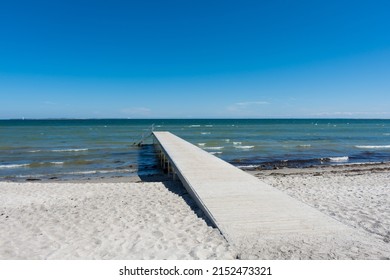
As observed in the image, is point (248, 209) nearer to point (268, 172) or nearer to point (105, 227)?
point (105, 227)

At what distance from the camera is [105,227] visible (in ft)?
21.0

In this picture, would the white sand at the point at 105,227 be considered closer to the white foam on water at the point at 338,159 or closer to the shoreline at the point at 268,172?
the shoreline at the point at 268,172

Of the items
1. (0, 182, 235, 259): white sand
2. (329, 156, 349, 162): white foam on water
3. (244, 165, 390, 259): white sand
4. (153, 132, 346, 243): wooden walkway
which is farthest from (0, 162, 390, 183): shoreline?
(153, 132, 346, 243): wooden walkway

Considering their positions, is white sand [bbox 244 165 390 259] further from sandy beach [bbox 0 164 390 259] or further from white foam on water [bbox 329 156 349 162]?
white foam on water [bbox 329 156 349 162]

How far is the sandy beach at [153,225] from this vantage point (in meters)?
4.83

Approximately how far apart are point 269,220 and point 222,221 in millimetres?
896

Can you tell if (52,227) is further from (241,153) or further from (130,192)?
(241,153)

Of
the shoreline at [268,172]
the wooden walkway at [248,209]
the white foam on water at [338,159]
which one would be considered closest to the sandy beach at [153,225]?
the wooden walkway at [248,209]

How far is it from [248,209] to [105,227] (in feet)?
9.97

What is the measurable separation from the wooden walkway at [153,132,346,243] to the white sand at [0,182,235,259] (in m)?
0.41

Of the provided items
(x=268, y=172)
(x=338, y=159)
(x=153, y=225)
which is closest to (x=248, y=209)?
(x=153, y=225)

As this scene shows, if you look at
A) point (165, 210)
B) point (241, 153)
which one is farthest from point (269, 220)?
point (241, 153)

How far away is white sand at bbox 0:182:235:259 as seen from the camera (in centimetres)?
500

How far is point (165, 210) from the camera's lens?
24.9 ft
